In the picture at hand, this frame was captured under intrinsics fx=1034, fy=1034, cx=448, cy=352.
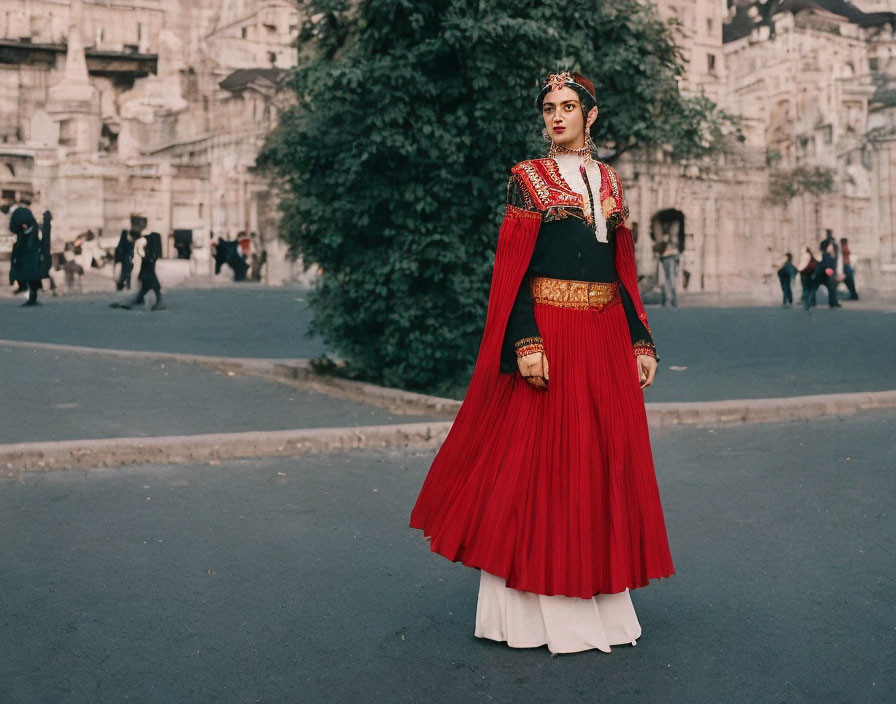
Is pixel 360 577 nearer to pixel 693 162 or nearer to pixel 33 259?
pixel 33 259

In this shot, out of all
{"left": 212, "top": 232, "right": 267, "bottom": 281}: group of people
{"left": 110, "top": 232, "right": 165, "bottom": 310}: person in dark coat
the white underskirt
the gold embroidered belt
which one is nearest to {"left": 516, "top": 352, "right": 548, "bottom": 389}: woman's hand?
the gold embroidered belt

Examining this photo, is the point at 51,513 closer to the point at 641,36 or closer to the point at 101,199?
the point at 641,36

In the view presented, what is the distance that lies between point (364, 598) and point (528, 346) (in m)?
1.38

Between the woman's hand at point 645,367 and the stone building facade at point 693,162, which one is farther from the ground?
the stone building facade at point 693,162

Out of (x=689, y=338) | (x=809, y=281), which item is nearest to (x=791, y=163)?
(x=809, y=281)

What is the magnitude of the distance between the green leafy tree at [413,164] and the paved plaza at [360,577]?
3.49ft

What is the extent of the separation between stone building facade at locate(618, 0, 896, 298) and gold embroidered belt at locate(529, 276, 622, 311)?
31875 mm

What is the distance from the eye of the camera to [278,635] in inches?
151

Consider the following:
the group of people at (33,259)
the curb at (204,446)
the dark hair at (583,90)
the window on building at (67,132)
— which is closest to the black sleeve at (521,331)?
the dark hair at (583,90)

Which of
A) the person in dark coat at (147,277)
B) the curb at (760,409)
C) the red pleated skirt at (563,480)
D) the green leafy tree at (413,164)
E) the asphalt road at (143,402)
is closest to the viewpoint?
the red pleated skirt at (563,480)

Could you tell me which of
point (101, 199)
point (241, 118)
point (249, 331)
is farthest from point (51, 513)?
point (241, 118)

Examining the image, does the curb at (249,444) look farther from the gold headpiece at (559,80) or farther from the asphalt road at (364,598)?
the gold headpiece at (559,80)

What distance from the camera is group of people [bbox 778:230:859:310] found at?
28703 mm

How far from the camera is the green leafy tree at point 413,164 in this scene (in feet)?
31.5
